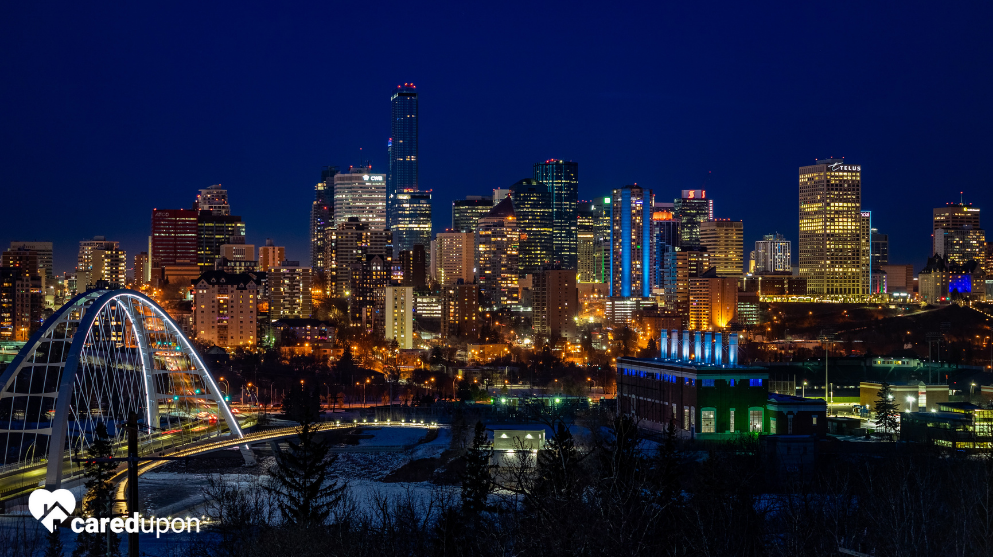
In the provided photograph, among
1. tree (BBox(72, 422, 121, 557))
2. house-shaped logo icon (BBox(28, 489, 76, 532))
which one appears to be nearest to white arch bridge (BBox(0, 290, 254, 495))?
tree (BBox(72, 422, 121, 557))

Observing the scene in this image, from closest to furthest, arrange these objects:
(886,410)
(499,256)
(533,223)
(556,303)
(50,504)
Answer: (50,504) < (886,410) < (556,303) < (499,256) < (533,223)

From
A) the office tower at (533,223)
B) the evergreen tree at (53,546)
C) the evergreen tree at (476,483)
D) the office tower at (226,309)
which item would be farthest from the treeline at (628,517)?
the office tower at (533,223)

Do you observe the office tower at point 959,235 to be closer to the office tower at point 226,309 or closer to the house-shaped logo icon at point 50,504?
the office tower at point 226,309

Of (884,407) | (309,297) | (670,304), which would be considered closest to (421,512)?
(884,407)

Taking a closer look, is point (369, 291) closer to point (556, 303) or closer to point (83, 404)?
point (556, 303)

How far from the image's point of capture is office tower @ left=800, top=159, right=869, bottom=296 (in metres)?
183

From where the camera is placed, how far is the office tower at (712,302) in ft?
495

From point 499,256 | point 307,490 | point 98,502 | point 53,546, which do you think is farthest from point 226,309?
point 53,546

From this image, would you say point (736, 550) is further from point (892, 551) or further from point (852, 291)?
point (852, 291)

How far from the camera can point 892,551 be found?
20.3m

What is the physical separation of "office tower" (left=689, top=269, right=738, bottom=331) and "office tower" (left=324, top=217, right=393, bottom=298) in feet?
142

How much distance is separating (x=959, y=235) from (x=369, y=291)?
344ft

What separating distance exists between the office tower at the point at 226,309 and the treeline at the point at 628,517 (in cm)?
7776

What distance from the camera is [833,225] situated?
185250mm
